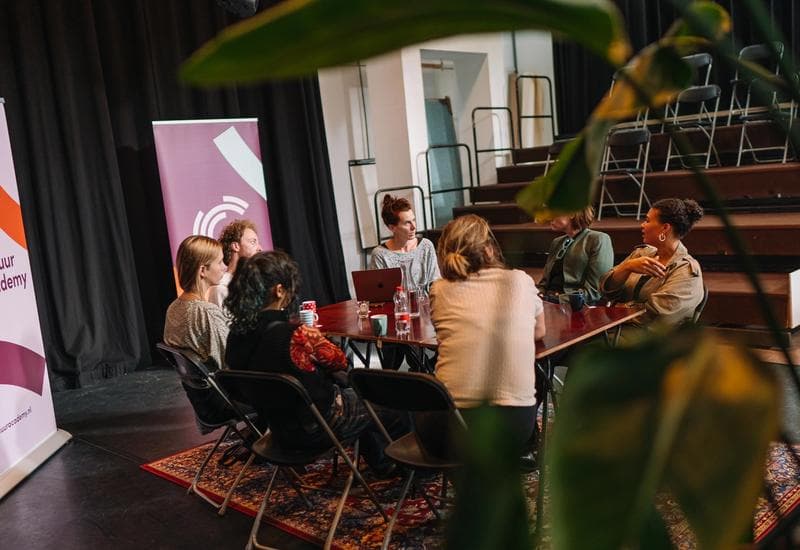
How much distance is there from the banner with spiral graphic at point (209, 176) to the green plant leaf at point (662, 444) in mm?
5988

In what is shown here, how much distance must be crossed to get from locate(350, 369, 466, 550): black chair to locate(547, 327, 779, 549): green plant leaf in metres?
1.89

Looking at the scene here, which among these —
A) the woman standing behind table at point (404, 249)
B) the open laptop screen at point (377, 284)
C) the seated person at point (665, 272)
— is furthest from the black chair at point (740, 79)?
the open laptop screen at point (377, 284)

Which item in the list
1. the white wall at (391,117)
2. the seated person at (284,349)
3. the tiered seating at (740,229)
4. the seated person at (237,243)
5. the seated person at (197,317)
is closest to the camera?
the seated person at (284,349)

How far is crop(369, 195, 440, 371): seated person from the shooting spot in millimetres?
4480

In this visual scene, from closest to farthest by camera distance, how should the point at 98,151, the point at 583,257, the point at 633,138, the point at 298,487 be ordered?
1. the point at 298,487
2. the point at 583,257
3. the point at 98,151
4. the point at 633,138

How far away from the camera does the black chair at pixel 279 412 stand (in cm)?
275

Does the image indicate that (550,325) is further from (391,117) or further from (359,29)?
(391,117)

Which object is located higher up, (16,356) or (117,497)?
(16,356)

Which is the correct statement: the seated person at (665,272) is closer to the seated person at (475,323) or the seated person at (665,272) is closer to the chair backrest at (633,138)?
the seated person at (475,323)

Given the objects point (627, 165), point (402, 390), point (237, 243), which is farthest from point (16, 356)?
point (627, 165)

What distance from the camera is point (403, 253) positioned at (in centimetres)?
457

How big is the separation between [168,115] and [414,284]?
3.18m

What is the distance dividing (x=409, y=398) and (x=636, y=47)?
24.8 feet

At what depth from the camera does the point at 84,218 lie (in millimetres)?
6090
